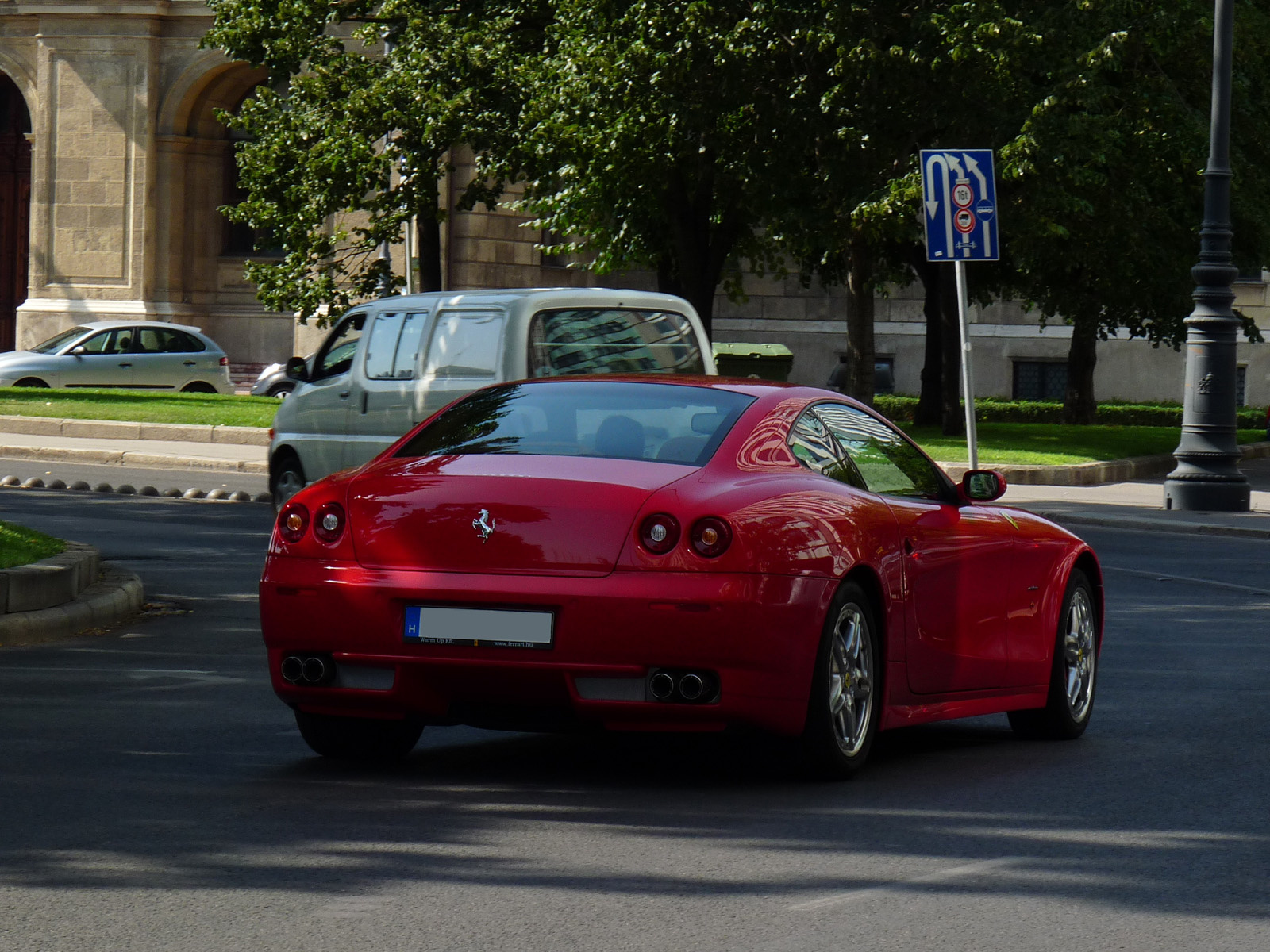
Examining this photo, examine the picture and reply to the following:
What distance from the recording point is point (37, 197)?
4181 cm

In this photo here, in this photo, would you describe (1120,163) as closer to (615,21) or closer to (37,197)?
(615,21)

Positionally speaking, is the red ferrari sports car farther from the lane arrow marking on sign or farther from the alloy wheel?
the lane arrow marking on sign

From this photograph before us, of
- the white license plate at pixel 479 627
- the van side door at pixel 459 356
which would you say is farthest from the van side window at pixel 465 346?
the white license plate at pixel 479 627

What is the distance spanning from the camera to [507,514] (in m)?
6.64

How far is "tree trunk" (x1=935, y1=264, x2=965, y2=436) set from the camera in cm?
3002

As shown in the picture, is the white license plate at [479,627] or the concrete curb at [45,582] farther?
the concrete curb at [45,582]

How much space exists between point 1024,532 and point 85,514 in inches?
420

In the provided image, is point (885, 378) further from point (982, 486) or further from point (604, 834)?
point (604, 834)

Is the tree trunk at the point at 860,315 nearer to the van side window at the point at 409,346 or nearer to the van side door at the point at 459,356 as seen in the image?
the van side window at the point at 409,346

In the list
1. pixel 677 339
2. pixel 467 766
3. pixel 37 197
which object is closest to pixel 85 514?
pixel 677 339

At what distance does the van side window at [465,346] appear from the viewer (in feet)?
48.6

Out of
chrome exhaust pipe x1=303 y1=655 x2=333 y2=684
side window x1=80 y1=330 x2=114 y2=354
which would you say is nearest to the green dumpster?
side window x1=80 y1=330 x2=114 y2=354

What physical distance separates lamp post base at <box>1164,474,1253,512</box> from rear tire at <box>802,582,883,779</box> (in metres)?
14.2

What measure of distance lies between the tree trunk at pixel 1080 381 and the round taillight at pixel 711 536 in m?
28.4
